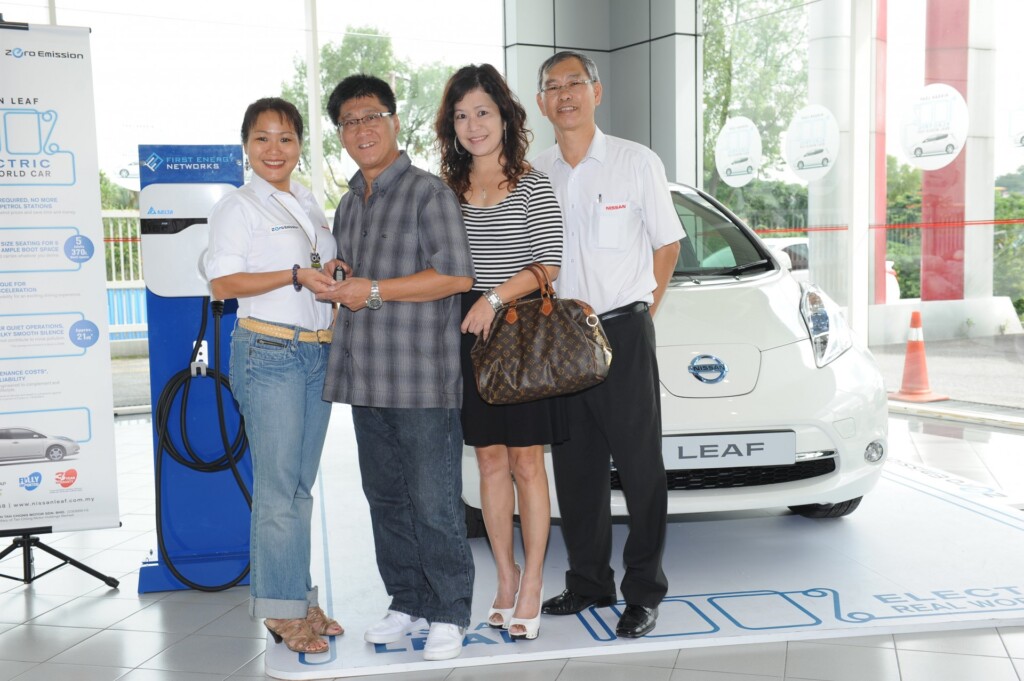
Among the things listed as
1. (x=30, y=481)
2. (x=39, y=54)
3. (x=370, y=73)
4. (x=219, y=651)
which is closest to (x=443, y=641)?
(x=219, y=651)

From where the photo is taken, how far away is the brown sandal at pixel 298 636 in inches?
98.7

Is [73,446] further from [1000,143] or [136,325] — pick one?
[1000,143]

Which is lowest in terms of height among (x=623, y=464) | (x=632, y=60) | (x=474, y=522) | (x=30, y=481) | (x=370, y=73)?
(x=474, y=522)

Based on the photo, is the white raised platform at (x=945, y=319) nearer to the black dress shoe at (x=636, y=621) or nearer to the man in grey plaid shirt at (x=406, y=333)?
the black dress shoe at (x=636, y=621)

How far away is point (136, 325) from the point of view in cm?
730

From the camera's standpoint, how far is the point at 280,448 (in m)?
2.41

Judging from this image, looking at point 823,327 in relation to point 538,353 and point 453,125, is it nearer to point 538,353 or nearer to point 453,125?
point 538,353

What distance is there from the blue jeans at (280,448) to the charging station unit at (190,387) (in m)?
0.49

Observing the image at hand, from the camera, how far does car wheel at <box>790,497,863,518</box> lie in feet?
11.5

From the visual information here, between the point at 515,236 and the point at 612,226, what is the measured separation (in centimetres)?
31

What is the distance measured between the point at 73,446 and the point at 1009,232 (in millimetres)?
5577

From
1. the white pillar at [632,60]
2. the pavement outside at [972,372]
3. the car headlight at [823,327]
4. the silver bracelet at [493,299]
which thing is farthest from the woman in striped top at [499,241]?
→ the white pillar at [632,60]

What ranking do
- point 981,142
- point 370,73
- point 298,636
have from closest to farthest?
point 298,636
point 981,142
point 370,73

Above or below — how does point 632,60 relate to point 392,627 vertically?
above
